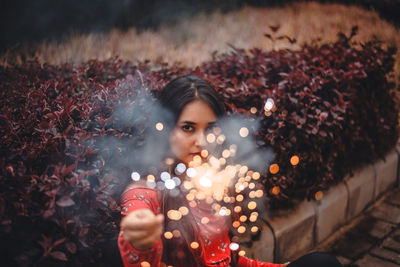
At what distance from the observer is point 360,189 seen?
152 inches

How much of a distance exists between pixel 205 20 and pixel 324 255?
6.10 meters

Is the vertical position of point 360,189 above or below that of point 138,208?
below

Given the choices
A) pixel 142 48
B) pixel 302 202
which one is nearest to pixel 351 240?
pixel 302 202

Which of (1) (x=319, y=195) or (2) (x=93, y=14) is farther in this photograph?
(2) (x=93, y=14)

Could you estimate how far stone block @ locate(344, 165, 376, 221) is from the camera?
373cm

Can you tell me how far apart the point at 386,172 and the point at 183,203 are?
368 centimetres

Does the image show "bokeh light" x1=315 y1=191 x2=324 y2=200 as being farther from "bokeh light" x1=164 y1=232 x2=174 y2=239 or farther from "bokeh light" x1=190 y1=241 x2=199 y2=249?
"bokeh light" x1=164 y1=232 x2=174 y2=239

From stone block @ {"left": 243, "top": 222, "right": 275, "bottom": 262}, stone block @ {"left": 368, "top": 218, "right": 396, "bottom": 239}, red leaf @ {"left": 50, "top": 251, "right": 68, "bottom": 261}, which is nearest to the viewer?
red leaf @ {"left": 50, "top": 251, "right": 68, "bottom": 261}

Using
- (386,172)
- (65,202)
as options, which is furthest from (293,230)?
(65,202)

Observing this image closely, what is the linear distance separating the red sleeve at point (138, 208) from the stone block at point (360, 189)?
2.80 meters

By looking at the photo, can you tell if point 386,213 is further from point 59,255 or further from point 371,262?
point 59,255

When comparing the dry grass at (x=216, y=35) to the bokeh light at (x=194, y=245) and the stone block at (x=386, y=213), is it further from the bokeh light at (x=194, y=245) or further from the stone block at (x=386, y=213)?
the bokeh light at (x=194, y=245)

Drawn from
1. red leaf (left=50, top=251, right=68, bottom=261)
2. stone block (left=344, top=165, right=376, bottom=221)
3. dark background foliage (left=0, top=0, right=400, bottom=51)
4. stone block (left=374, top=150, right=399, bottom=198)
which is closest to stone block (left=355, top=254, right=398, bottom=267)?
stone block (left=344, top=165, right=376, bottom=221)

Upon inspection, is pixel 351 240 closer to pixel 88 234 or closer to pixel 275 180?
pixel 275 180
